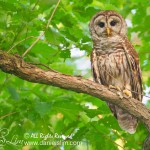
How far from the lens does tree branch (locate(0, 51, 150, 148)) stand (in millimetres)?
2899

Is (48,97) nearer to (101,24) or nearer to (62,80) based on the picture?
(62,80)

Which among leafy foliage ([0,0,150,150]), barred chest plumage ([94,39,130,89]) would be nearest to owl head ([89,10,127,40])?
barred chest plumage ([94,39,130,89])

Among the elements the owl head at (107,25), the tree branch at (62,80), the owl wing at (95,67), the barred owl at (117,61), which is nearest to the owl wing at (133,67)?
the barred owl at (117,61)

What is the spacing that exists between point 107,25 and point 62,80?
206 centimetres

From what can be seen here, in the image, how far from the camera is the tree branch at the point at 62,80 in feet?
9.51

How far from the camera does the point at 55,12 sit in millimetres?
3812

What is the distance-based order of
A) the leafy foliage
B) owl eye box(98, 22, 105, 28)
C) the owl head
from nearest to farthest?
the leafy foliage, the owl head, owl eye box(98, 22, 105, 28)

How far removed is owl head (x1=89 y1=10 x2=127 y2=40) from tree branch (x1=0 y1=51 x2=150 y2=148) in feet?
5.23

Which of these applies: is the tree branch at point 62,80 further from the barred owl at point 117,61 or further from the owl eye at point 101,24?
the owl eye at point 101,24

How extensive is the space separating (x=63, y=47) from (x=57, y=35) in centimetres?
15

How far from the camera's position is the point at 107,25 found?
496 cm

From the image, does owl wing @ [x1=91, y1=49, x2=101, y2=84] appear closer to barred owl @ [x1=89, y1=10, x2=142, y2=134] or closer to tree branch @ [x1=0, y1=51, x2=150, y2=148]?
barred owl @ [x1=89, y1=10, x2=142, y2=134]

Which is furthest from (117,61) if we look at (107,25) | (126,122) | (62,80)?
(62,80)

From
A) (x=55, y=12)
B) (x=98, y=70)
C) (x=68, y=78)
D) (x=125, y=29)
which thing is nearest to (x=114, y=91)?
(x=68, y=78)
